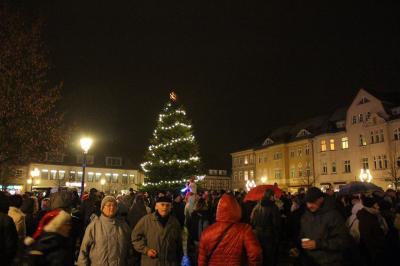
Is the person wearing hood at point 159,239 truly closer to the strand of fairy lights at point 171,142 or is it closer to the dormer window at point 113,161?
the strand of fairy lights at point 171,142

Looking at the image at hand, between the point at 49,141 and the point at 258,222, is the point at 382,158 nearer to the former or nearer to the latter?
the point at 49,141

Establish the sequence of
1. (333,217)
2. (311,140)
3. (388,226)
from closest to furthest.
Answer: (333,217) < (388,226) < (311,140)

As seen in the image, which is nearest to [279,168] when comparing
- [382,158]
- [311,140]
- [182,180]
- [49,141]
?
[311,140]

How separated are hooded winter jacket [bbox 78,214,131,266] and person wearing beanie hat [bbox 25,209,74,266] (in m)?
0.32

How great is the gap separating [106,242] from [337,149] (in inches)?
2038

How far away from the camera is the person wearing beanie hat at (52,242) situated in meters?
6.20

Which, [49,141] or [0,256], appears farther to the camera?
[49,141]

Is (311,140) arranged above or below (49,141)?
above

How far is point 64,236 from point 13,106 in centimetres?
1531

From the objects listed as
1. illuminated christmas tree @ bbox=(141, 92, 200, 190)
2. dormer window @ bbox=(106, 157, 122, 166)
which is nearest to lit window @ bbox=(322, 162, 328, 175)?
illuminated christmas tree @ bbox=(141, 92, 200, 190)

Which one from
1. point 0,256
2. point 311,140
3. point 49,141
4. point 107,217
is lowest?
point 0,256

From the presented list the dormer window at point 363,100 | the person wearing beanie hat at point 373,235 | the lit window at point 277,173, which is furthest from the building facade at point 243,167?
the person wearing beanie hat at point 373,235

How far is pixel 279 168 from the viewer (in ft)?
215

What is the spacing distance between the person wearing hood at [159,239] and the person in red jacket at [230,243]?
158cm
